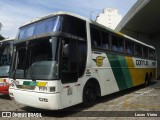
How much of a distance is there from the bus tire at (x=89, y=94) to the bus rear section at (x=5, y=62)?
389 centimetres

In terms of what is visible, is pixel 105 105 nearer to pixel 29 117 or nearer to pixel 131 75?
pixel 29 117

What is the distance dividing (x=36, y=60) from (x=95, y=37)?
260 cm

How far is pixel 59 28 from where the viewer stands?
6859mm

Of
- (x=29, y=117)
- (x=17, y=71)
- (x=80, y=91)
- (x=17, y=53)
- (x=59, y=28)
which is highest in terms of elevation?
(x=59, y=28)

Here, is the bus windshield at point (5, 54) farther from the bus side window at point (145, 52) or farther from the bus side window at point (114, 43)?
the bus side window at point (145, 52)

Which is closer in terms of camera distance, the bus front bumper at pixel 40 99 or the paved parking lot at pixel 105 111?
the bus front bumper at pixel 40 99

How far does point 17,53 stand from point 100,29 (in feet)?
10.8

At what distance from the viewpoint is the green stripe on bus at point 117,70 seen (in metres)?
9.87

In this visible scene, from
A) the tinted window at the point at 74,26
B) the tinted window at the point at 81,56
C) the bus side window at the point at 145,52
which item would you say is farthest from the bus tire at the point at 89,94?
the bus side window at the point at 145,52

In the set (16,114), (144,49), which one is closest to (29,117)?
(16,114)

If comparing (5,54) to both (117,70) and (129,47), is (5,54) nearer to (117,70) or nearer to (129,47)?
(117,70)

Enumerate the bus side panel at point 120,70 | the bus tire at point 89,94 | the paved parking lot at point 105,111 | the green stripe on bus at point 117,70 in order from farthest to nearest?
the bus side panel at point 120,70 → the green stripe on bus at point 117,70 → the bus tire at point 89,94 → the paved parking lot at point 105,111

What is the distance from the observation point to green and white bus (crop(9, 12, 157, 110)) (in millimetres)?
6570

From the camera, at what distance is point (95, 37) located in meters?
8.63
